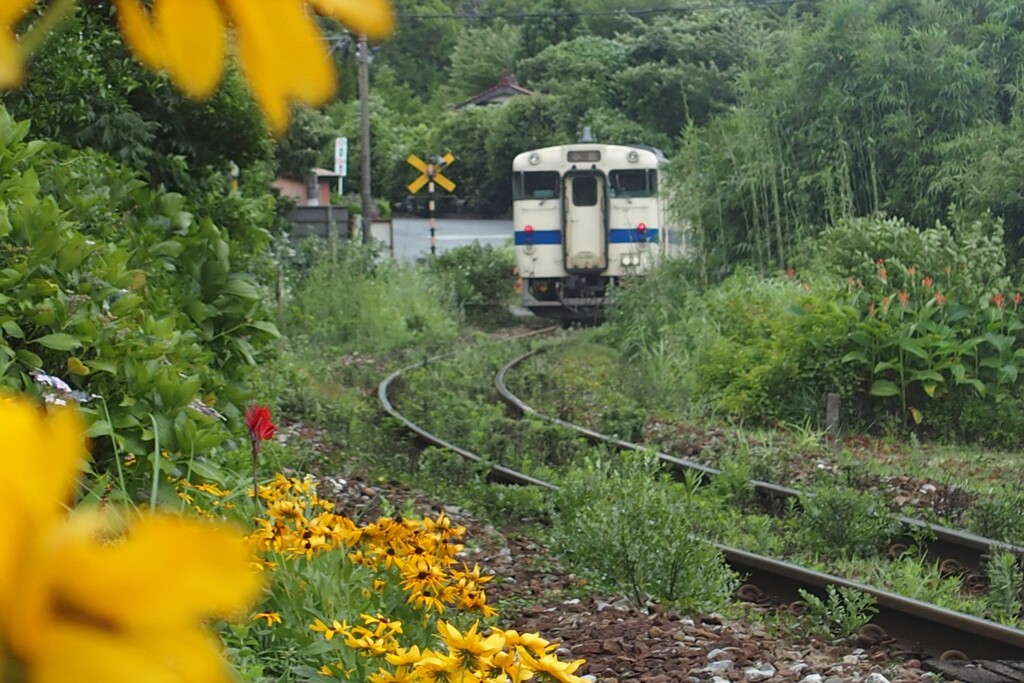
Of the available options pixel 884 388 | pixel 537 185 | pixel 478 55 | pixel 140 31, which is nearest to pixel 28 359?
pixel 478 55

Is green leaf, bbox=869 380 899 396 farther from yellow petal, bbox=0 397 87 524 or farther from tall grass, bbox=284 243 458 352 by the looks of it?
yellow petal, bbox=0 397 87 524

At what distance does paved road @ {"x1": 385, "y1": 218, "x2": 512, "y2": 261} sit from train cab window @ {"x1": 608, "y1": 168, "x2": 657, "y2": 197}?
14941mm

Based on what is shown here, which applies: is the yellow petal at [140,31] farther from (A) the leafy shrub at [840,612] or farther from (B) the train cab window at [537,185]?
(B) the train cab window at [537,185]

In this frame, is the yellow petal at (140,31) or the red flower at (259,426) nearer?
the yellow petal at (140,31)

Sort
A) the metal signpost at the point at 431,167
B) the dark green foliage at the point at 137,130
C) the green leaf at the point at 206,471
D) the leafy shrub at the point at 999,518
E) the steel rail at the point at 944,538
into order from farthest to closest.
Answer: the leafy shrub at the point at 999,518, the steel rail at the point at 944,538, the dark green foliage at the point at 137,130, the green leaf at the point at 206,471, the metal signpost at the point at 431,167

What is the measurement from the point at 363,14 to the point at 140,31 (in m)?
0.08

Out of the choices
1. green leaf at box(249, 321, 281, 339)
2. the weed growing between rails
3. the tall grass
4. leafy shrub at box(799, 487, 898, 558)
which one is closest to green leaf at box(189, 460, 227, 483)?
the weed growing between rails

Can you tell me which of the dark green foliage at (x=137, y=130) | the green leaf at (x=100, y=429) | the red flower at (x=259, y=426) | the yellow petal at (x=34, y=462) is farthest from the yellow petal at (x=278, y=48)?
the dark green foliage at (x=137, y=130)

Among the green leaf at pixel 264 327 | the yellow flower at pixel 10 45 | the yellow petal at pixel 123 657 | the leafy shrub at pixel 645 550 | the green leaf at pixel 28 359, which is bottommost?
the leafy shrub at pixel 645 550

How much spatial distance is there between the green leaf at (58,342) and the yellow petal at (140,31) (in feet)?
12.7

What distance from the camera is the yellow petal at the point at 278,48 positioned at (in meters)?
0.37

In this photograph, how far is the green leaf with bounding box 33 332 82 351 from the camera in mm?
4055

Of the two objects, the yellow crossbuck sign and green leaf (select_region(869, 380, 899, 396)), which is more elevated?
the yellow crossbuck sign

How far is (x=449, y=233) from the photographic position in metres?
44.5
